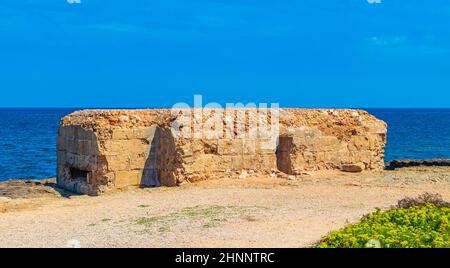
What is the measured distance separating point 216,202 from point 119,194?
3268 millimetres

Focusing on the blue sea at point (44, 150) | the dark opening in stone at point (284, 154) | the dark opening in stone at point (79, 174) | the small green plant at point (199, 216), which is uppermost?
the dark opening in stone at point (284, 154)

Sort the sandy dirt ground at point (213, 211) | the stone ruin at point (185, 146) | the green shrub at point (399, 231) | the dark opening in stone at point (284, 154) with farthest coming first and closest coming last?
the dark opening in stone at point (284, 154), the stone ruin at point (185, 146), the sandy dirt ground at point (213, 211), the green shrub at point (399, 231)

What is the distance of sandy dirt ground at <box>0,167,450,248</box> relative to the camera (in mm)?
10445

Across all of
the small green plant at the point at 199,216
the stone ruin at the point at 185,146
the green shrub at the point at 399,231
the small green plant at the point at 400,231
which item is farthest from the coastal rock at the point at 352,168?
the green shrub at the point at 399,231

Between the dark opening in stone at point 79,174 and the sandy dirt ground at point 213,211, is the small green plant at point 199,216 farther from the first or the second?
the dark opening in stone at point 79,174

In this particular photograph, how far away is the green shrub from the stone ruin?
6999 millimetres

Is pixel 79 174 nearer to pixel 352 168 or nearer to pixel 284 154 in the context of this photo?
pixel 284 154

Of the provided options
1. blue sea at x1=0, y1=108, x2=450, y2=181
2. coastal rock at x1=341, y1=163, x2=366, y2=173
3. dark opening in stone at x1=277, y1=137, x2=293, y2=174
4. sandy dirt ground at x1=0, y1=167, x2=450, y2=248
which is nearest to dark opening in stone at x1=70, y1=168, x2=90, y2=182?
sandy dirt ground at x1=0, y1=167, x2=450, y2=248

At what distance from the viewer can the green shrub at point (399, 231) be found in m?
8.63

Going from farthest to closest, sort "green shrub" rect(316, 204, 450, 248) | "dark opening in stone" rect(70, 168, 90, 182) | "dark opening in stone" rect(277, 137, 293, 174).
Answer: "dark opening in stone" rect(277, 137, 293, 174), "dark opening in stone" rect(70, 168, 90, 182), "green shrub" rect(316, 204, 450, 248)

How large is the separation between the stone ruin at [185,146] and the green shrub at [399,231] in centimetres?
700

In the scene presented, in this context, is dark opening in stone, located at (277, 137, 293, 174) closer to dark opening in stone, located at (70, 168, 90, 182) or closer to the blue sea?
dark opening in stone, located at (70, 168, 90, 182)

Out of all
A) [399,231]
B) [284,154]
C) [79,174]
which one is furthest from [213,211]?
[79,174]
